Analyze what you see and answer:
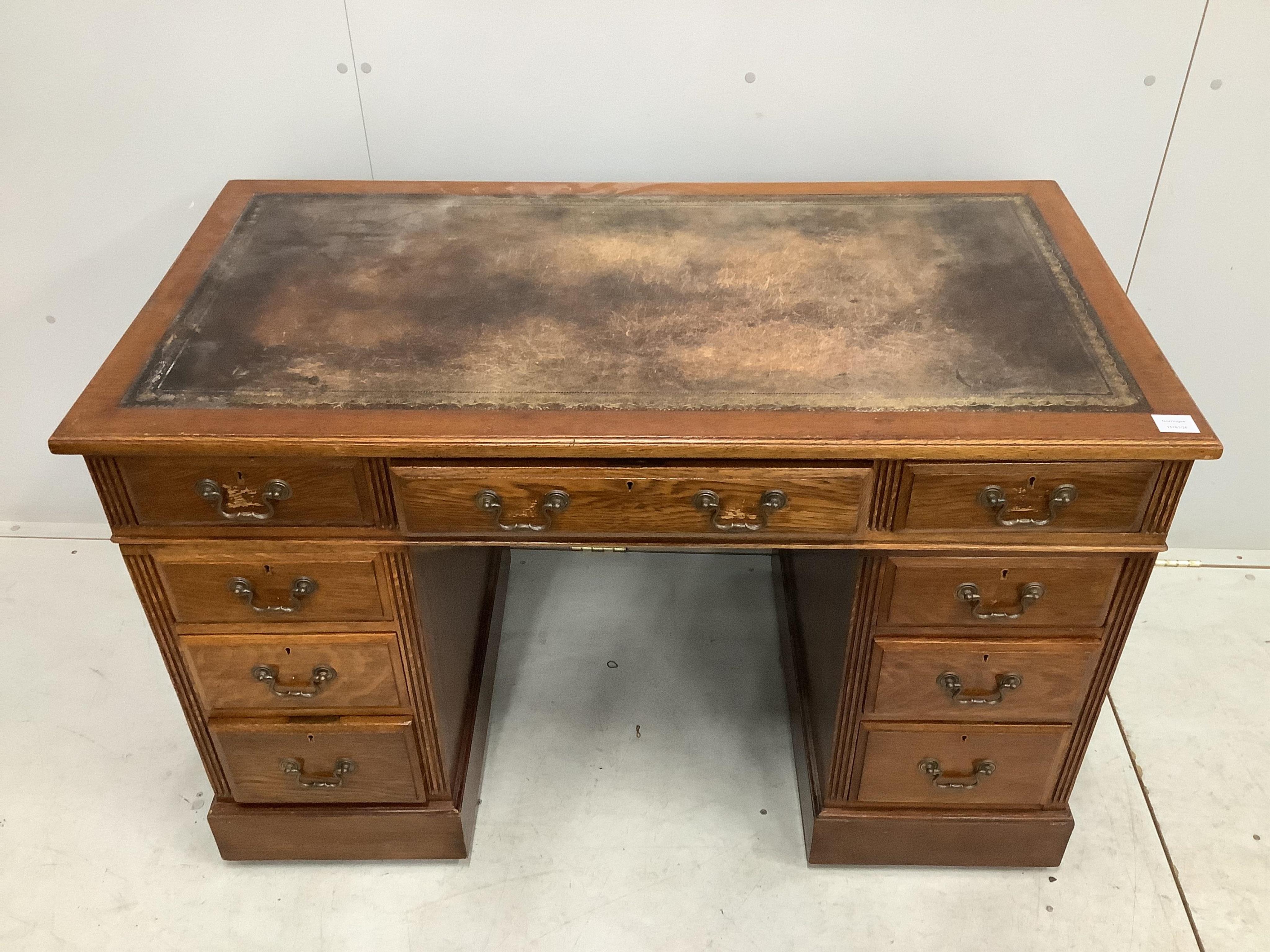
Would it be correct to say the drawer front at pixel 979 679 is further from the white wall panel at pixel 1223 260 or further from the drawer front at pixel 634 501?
the white wall panel at pixel 1223 260

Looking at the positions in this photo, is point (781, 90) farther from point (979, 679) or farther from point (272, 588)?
point (272, 588)

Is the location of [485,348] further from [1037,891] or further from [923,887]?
[1037,891]

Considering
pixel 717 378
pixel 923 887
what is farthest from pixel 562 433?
pixel 923 887

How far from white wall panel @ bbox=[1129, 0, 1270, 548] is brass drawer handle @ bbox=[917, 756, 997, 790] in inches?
38.3

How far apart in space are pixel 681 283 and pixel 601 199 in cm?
30

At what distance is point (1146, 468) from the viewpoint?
126 cm

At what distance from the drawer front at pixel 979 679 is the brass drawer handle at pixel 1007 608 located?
0.19 feet

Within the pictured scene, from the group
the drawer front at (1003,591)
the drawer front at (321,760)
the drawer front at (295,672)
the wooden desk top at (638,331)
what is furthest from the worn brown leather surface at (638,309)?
the drawer front at (321,760)

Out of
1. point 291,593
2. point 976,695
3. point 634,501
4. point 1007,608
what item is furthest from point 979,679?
point 291,593

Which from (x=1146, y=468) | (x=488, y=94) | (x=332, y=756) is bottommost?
(x=332, y=756)

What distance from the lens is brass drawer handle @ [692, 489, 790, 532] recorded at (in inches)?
50.5

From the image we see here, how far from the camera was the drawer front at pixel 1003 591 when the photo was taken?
1.38m

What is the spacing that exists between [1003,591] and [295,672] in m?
1.01

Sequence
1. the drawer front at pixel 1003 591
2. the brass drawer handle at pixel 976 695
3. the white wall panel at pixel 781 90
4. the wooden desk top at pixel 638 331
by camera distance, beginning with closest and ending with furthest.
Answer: the wooden desk top at pixel 638 331
the drawer front at pixel 1003 591
the brass drawer handle at pixel 976 695
the white wall panel at pixel 781 90
